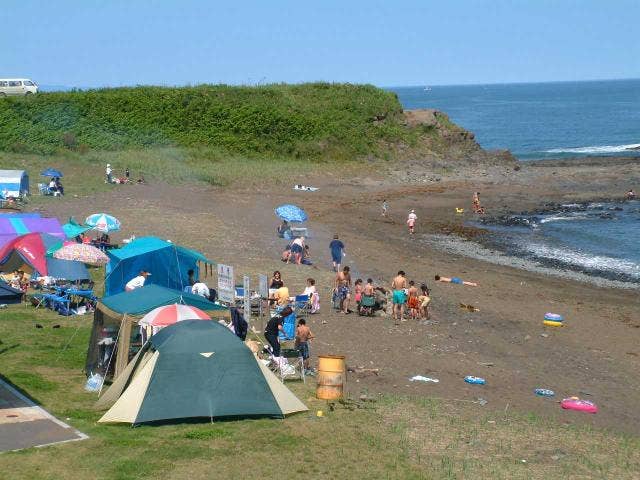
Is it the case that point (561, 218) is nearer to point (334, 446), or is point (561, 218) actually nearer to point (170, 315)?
point (170, 315)

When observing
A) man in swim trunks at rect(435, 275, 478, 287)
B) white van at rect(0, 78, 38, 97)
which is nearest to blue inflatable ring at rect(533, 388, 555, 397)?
man in swim trunks at rect(435, 275, 478, 287)

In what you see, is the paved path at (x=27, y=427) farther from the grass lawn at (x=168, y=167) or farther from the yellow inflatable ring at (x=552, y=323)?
the grass lawn at (x=168, y=167)

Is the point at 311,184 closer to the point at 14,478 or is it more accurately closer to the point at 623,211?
the point at 623,211

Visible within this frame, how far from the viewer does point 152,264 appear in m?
23.2

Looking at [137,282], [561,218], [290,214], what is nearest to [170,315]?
[137,282]

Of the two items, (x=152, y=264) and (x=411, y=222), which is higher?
(x=152, y=264)

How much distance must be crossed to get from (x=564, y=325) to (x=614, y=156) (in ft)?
169

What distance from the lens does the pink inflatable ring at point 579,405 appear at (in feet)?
56.5

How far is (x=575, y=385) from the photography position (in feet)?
62.3

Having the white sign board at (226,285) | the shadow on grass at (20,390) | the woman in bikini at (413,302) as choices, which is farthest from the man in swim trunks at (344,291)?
the shadow on grass at (20,390)

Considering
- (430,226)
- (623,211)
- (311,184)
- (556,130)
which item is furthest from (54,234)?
(556,130)

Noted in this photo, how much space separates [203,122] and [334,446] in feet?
164

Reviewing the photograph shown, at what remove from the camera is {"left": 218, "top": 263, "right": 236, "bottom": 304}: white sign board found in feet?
68.3

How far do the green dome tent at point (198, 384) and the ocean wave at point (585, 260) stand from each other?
869 inches
